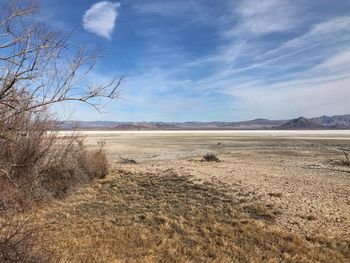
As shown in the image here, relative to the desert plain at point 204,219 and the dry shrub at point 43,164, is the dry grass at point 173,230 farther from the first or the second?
the dry shrub at point 43,164

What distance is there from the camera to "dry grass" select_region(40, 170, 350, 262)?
27.5 feet

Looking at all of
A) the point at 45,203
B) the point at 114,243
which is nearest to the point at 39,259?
the point at 114,243

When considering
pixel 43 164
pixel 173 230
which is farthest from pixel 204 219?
pixel 43 164

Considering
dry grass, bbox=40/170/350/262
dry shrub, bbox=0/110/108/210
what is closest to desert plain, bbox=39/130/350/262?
dry grass, bbox=40/170/350/262

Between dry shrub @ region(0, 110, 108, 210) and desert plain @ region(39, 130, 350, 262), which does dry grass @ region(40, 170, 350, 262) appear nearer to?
desert plain @ region(39, 130, 350, 262)

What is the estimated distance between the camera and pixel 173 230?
1003 centimetres

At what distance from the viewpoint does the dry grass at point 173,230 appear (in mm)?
8367

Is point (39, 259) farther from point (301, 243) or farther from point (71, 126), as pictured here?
point (71, 126)

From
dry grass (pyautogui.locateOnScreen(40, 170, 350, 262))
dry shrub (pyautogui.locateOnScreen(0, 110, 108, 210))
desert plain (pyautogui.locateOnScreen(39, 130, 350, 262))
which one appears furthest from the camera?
dry shrub (pyautogui.locateOnScreen(0, 110, 108, 210))

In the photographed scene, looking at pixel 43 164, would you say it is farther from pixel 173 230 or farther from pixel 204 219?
pixel 204 219

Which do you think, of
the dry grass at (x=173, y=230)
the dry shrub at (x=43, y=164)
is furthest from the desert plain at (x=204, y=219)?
the dry shrub at (x=43, y=164)

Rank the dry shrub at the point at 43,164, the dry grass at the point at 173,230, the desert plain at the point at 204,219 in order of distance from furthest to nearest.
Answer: the dry shrub at the point at 43,164, the desert plain at the point at 204,219, the dry grass at the point at 173,230

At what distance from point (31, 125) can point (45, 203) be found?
2779 millimetres

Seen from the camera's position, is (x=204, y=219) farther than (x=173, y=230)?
Yes
